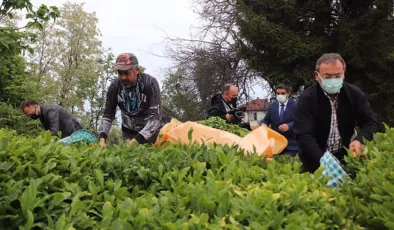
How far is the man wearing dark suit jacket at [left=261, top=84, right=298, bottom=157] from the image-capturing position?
27.7 feet

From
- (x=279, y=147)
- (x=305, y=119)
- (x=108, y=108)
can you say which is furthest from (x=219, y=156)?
(x=279, y=147)

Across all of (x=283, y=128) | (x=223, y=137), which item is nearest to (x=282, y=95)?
(x=283, y=128)

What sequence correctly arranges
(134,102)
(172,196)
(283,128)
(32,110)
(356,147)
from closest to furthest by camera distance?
(172,196), (356,147), (134,102), (32,110), (283,128)

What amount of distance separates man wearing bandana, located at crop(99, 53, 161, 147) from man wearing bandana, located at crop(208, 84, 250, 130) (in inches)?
120

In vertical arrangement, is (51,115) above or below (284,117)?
above

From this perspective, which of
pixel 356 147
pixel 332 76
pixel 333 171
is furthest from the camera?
pixel 332 76

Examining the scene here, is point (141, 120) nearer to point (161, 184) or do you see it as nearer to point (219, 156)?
point (219, 156)

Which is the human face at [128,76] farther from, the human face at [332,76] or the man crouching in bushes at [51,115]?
the man crouching in bushes at [51,115]

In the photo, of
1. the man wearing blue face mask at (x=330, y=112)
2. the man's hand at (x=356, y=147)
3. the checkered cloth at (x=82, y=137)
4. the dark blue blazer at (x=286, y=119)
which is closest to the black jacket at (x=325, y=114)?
the man wearing blue face mask at (x=330, y=112)

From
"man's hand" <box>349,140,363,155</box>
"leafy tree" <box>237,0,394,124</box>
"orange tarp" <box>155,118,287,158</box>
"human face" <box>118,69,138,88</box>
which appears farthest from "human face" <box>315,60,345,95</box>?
"leafy tree" <box>237,0,394,124</box>

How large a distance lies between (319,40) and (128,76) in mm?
18084

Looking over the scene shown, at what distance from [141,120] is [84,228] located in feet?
11.3

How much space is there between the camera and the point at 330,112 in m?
4.31

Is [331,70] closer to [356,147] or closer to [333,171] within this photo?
[356,147]
